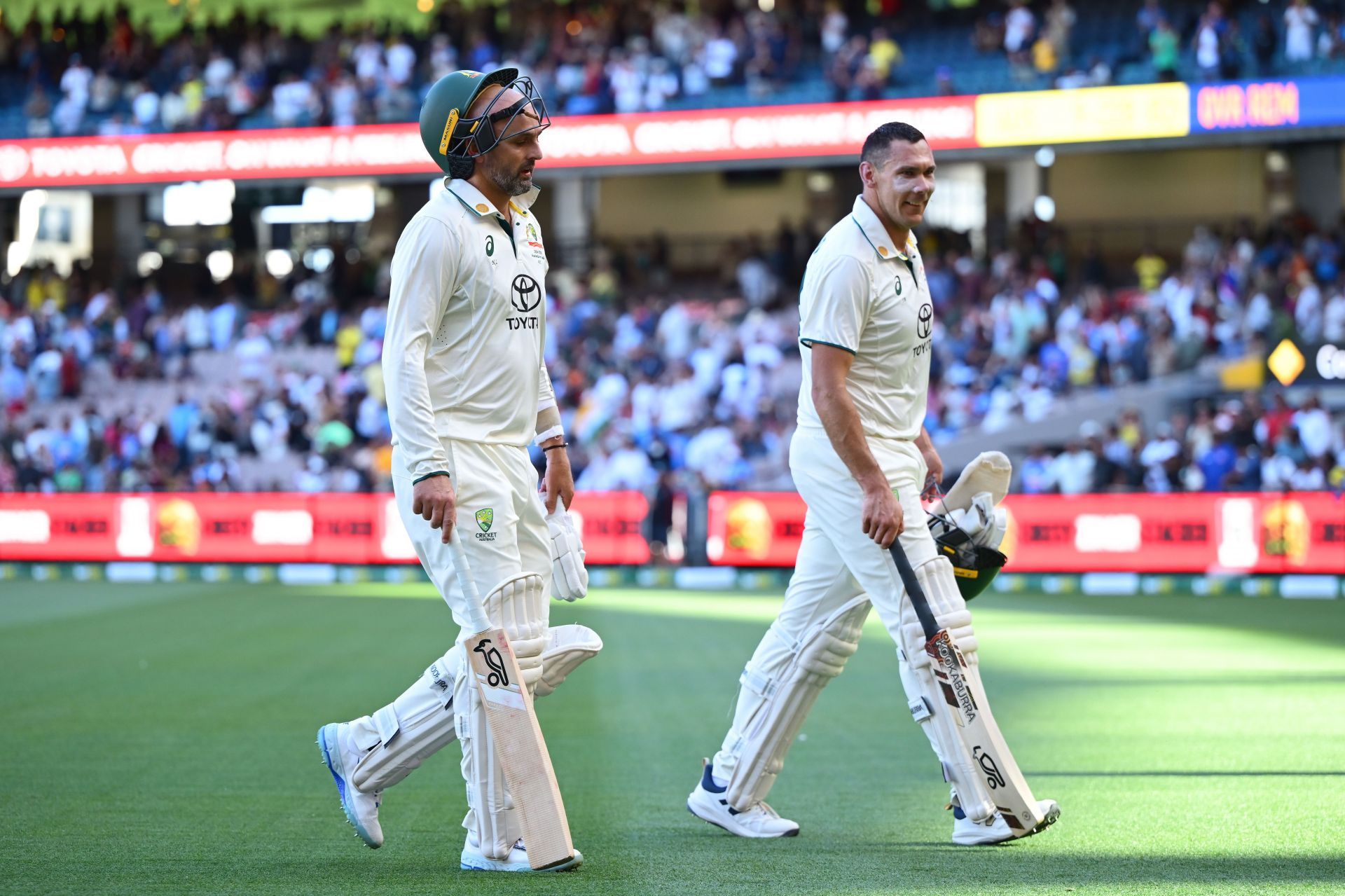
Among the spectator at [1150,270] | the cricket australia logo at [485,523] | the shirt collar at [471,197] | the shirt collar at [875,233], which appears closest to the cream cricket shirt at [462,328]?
the shirt collar at [471,197]

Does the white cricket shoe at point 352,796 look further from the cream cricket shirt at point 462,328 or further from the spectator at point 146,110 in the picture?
the spectator at point 146,110

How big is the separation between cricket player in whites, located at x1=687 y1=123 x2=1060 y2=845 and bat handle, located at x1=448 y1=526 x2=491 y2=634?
1095 millimetres

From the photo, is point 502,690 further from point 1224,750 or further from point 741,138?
point 741,138

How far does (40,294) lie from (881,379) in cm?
2760

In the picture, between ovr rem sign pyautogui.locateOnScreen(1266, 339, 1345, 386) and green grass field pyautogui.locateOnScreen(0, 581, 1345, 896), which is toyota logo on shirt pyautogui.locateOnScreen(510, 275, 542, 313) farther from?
ovr rem sign pyautogui.locateOnScreen(1266, 339, 1345, 386)

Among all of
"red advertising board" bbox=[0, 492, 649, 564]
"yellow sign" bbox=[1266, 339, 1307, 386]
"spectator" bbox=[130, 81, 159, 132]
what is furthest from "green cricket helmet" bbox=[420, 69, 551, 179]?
"spectator" bbox=[130, 81, 159, 132]

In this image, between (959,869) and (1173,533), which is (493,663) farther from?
(1173,533)

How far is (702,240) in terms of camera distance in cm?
3234

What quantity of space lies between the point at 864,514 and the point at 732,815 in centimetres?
118

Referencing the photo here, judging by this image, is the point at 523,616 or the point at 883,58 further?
the point at 883,58

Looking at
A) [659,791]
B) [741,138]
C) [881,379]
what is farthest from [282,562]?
[881,379]

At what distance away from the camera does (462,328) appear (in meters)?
5.06

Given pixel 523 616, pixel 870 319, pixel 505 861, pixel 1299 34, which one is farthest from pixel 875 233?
pixel 1299 34

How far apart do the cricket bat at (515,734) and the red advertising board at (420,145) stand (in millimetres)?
21085
